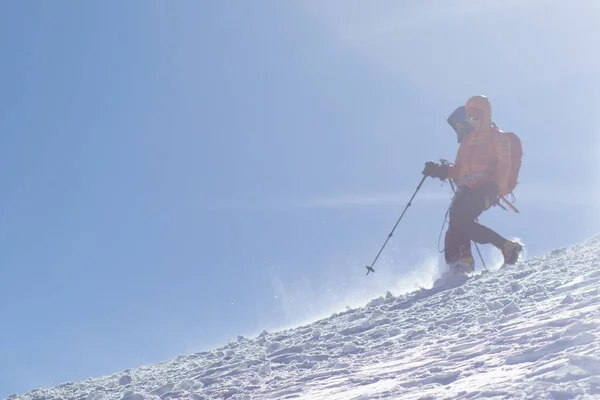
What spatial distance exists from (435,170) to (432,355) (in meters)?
6.52

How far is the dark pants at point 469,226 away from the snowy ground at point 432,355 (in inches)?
79.5

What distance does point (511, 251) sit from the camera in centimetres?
1063

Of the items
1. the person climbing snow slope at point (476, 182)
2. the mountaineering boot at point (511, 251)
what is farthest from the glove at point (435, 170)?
the mountaineering boot at point (511, 251)

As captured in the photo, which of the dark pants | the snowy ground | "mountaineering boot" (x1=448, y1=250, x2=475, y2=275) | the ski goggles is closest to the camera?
the snowy ground

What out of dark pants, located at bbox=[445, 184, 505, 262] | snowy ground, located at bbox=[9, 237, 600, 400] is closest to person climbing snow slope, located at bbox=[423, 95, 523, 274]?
dark pants, located at bbox=[445, 184, 505, 262]

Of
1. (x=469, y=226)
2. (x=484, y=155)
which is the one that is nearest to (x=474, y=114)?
(x=484, y=155)

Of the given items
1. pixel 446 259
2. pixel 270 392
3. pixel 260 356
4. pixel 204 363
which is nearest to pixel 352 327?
pixel 260 356

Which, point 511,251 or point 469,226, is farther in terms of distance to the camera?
point 469,226

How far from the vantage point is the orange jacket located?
1064 centimetres

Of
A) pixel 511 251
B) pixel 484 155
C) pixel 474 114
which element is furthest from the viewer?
pixel 474 114

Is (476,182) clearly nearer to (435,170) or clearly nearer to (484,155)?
(484,155)

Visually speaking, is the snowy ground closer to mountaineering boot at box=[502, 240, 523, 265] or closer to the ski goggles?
mountaineering boot at box=[502, 240, 523, 265]

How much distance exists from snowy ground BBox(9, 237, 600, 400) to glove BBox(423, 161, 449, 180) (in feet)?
8.46

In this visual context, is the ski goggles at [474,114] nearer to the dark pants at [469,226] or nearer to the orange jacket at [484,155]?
the orange jacket at [484,155]
